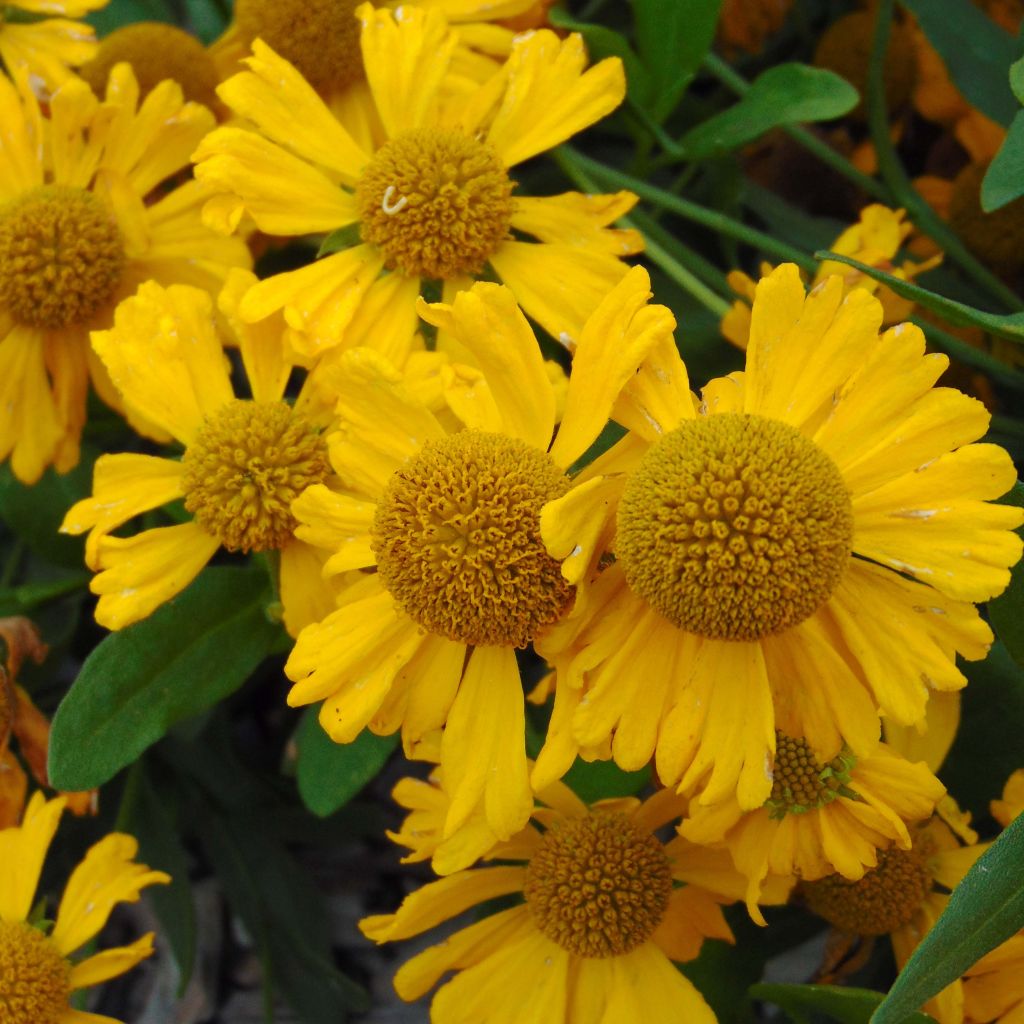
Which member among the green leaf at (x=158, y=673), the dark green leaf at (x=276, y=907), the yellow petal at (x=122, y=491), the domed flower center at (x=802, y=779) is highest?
the domed flower center at (x=802, y=779)

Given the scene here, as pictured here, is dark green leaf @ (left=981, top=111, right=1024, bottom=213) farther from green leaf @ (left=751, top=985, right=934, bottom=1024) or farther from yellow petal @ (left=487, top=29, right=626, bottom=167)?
green leaf @ (left=751, top=985, right=934, bottom=1024)

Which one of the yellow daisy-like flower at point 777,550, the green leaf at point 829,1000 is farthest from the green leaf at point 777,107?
the green leaf at point 829,1000

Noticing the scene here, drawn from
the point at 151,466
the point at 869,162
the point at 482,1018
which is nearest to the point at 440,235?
the point at 151,466

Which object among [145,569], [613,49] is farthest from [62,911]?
[613,49]

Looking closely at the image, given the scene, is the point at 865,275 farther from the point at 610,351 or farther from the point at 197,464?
the point at 197,464

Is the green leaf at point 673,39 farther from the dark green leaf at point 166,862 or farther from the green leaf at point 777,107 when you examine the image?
the dark green leaf at point 166,862

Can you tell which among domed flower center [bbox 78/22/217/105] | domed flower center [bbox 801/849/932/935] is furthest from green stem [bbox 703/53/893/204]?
domed flower center [bbox 801/849/932/935]
